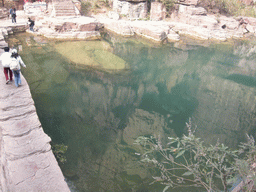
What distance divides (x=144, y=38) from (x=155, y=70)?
570 centimetres

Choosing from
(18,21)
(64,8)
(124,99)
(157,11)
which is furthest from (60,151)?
(157,11)

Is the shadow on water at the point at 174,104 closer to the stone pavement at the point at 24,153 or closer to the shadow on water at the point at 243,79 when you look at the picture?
the shadow on water at the point at 243,79

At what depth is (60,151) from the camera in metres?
5.15

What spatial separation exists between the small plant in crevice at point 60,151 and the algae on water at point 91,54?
18.1ft

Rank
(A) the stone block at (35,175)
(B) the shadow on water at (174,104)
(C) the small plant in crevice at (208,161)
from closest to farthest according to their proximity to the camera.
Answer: (C) the small plant in crevice at (208,161) → (A) the stone block at (35,175) → (B) the shadow on water at (174,104)

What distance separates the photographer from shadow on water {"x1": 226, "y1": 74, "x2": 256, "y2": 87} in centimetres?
1058

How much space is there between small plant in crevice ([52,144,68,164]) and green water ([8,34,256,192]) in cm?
13

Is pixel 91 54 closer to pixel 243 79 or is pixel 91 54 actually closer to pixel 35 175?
pixel 243 79

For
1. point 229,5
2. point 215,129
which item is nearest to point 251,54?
point 229,5

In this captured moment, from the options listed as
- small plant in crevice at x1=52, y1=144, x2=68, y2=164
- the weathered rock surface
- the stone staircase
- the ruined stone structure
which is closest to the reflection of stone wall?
small plant in crevice at x1=52, y1=144, x2=68, y2=164

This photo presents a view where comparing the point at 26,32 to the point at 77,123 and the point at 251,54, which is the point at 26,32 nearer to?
the point at 77,123

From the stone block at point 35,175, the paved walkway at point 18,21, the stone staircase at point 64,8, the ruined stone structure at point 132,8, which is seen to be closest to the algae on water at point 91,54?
the stone staircase at point 64,8

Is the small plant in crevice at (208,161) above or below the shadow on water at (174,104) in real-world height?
above

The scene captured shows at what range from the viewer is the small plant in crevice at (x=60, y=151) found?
16.4 feet
